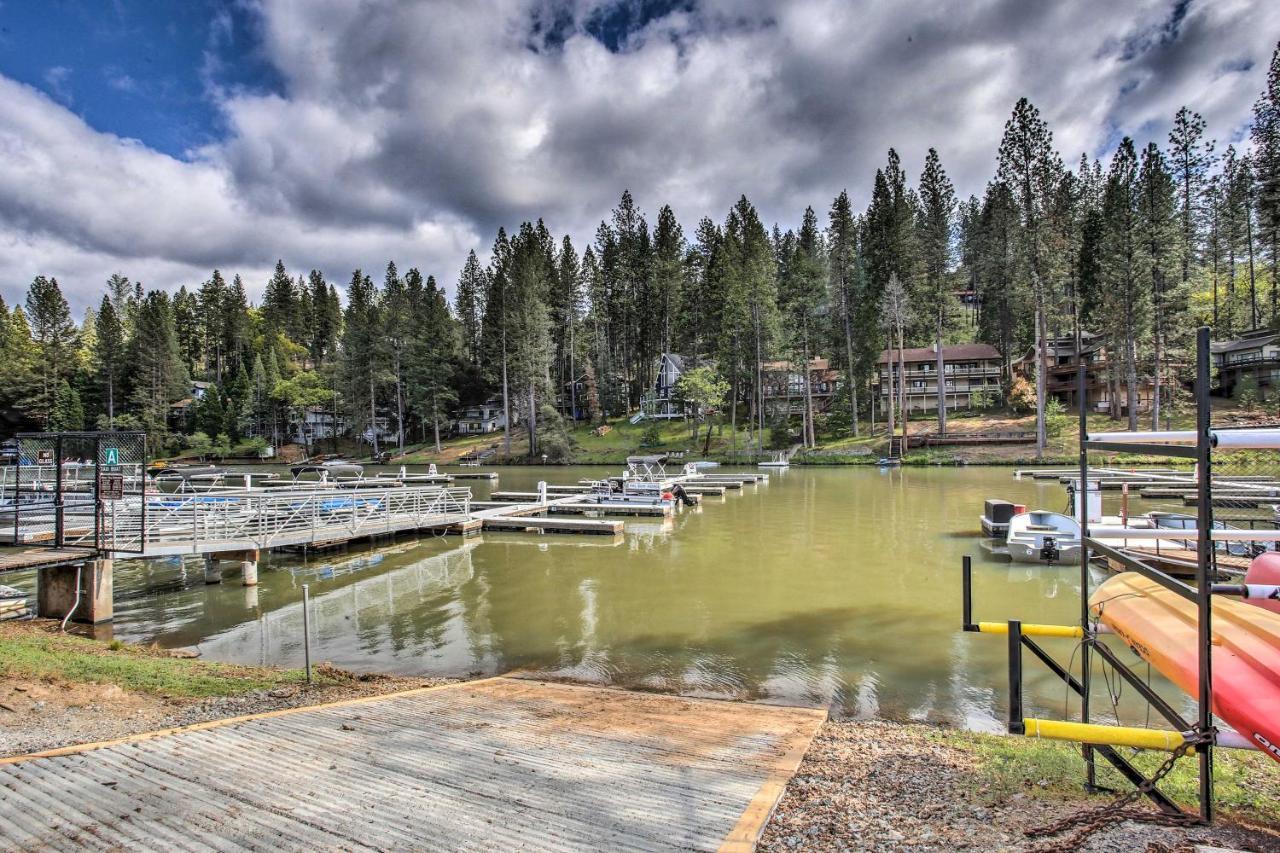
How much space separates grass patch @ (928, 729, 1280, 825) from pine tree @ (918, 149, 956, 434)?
46.3m

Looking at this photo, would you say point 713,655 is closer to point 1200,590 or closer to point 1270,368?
point 1200,590

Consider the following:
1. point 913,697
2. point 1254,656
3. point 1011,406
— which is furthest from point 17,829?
point 1011,406

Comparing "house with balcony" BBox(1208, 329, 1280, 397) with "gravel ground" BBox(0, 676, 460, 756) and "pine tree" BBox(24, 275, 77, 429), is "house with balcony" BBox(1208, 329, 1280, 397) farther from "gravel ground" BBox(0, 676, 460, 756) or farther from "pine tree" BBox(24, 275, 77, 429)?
"pine tree" BBox(24, 275, 77, 429)

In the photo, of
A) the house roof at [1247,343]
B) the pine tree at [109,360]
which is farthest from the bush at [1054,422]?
the pine tree at [109,360]

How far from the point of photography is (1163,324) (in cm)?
4250

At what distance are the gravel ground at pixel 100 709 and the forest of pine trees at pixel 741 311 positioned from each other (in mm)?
45255

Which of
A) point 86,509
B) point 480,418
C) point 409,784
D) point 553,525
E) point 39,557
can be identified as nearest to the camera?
point 409,784

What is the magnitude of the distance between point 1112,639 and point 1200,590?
298 inches

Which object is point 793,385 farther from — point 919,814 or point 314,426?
point 919,814

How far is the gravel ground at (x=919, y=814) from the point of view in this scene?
10.8 feet

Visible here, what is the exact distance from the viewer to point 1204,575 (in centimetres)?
317

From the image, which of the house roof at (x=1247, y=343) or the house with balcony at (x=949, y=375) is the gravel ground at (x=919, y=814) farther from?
the house roof at (x=1247, y=343)

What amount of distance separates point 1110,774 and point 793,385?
58.7 meters

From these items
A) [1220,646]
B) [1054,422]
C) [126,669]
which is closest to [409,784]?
[1220,646]
